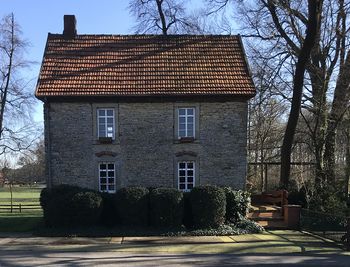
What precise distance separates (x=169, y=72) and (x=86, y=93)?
4559 millimetres

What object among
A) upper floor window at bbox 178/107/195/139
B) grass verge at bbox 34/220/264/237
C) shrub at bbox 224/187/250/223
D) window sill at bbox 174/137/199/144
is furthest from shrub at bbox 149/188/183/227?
upper floor window at bbox 178/107/195/139

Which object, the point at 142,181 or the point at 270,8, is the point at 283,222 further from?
the point at 270,8

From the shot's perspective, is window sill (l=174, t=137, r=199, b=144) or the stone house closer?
the stone house

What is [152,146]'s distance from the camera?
23.0m

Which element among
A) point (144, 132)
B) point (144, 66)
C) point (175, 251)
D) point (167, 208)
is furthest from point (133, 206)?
point (144, 66)

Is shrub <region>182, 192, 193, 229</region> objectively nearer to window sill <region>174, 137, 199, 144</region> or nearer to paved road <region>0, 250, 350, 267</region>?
window sill <region>174, 137, 199, 144</region>

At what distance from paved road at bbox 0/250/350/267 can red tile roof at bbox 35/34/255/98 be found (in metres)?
10.1

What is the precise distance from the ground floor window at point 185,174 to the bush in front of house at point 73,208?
5.09 m

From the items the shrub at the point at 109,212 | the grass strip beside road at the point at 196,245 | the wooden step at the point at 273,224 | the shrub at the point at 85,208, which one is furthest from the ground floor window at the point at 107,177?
the wooden step at the point at 273,224

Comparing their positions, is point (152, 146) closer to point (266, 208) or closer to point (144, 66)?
point (144, 66)

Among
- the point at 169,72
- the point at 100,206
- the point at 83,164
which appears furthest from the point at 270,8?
the point at 100,206

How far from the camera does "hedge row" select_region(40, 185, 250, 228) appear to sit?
19.1 meters

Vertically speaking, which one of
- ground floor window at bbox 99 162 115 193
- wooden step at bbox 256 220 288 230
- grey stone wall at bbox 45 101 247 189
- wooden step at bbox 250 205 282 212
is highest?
grey stone wall at bbox 45 101 247 189

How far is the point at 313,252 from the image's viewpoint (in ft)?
48.8
